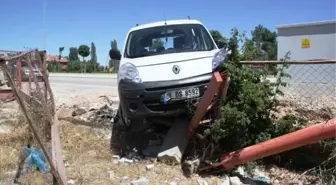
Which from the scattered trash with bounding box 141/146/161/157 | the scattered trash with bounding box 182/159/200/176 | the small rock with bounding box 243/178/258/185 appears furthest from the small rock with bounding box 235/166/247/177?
the scattered trash with bounding box 141/146/161/157

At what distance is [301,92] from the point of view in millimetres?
6621

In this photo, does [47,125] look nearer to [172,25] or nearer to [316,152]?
[172,25]

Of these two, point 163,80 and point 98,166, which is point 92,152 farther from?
point 163,80

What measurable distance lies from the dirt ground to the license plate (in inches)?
36.6

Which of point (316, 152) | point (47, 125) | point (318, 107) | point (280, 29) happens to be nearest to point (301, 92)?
point (318, 107)

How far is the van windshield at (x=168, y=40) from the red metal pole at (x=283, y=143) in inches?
92.1

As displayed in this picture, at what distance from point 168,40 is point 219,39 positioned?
1.11m

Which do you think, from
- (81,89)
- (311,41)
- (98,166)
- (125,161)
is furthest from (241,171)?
(81,89)

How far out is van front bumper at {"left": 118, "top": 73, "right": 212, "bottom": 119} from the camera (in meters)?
5.53

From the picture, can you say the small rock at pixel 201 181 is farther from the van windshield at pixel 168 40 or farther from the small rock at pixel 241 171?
the van windshield at pixel 168 40

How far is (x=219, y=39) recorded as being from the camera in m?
6.31

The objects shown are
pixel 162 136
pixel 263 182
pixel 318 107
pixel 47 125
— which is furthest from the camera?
pixel 162 136

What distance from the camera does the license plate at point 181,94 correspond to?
552cm

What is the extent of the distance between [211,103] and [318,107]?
6.38 ft
